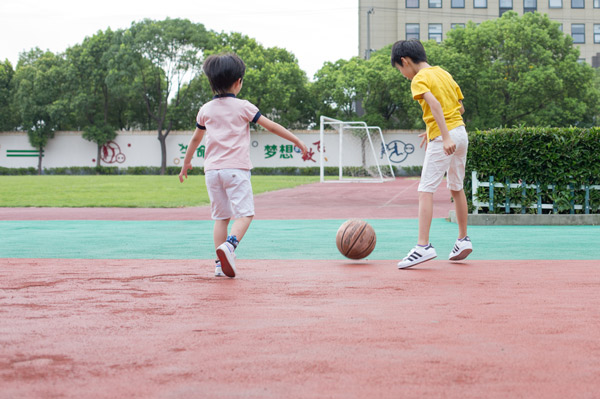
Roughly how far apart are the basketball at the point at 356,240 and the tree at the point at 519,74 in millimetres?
36647

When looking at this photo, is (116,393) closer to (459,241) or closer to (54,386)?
(54,386)

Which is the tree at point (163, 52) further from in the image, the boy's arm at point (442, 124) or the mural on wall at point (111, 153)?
the boy's arm at point (442, 124)

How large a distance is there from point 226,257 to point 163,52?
44.0m

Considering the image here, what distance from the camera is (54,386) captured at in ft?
8.21

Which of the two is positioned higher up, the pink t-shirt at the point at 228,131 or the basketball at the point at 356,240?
the pink t-shirt at the point at 228,131

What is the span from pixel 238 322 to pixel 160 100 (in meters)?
47.0

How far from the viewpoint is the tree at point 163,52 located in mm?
46625

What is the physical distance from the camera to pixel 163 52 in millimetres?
46969

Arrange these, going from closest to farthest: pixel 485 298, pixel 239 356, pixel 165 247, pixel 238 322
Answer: pixel 239 356, pixel 238 322, pixel 485 298, pixel 165 247

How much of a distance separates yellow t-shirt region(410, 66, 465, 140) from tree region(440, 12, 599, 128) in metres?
36.6

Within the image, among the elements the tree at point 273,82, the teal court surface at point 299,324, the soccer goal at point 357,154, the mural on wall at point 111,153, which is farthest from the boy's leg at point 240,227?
the mural on wall at point 111,153

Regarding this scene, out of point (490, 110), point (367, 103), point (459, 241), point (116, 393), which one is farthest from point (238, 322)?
point (367, 103)

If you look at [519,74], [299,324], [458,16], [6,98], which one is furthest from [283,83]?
[299,324]

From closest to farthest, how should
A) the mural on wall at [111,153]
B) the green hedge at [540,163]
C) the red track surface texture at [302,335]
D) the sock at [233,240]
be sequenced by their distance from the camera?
the red track surface texture at [302,335] → the sock at [233,240] → the green hedge at [540,163] → the mural on wall at [111,153]
